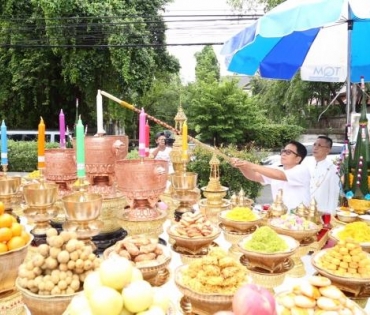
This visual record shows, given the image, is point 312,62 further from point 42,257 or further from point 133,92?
point 133,92

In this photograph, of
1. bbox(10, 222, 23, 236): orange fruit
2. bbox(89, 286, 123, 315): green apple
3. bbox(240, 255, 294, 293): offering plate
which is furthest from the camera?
bbox(240, 255, 294, 293): offering plate

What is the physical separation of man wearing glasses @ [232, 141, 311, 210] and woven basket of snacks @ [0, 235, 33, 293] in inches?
61.3

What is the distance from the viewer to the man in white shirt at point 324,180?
2947mm

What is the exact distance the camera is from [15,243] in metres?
1.32

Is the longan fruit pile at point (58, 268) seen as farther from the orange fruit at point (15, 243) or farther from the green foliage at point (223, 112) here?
the green foliage at point (223, 112)

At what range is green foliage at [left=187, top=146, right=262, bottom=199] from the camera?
232 inches

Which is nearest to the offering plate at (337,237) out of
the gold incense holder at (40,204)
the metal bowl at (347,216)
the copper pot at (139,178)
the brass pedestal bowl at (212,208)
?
the metal bowl at (347,216)

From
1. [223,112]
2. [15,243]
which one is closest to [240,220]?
[15,243]

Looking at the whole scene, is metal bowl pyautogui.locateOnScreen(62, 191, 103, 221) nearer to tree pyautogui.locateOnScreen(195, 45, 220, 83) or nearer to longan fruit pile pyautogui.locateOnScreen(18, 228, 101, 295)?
longan fruit pile pyautogui.locateOnScreen(18, 228, 101, 295)

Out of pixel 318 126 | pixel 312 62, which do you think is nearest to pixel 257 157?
pixel 312 62

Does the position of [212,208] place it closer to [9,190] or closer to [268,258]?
[268,258]

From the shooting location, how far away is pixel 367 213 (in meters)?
2.12

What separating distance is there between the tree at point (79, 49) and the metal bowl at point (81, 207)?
9132 millimetres

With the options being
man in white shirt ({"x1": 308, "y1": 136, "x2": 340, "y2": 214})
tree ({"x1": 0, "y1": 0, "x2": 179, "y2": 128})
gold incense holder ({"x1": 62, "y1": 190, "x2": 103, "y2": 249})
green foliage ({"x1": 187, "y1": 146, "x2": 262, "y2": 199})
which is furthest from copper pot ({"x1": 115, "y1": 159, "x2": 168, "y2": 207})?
tree ({"x1": 0, "y1": 0, "x2": 179, "y2": 128})
